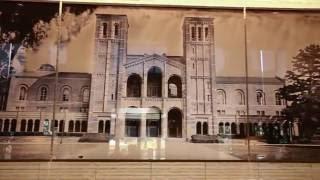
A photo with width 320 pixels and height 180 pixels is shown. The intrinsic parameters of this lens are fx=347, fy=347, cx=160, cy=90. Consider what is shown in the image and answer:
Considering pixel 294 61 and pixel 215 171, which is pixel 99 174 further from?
pixel 294 61

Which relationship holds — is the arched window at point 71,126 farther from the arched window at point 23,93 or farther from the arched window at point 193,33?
Result: the arched window at point 193,33

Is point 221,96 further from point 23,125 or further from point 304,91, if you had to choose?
point 23,125

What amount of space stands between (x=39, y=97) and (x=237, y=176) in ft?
3.67

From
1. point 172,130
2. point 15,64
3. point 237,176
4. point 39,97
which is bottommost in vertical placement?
point 237,176

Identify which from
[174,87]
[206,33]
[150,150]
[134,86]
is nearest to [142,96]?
[134,86]

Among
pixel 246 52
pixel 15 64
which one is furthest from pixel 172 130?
pixel 15 64

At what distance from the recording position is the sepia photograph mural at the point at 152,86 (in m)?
1.81

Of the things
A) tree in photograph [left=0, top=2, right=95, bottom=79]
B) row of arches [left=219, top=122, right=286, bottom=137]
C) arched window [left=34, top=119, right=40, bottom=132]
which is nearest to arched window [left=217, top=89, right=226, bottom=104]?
row of arches [left=219, top=122, right=286, bottom=137]

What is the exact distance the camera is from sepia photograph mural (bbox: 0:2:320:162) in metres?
1.81

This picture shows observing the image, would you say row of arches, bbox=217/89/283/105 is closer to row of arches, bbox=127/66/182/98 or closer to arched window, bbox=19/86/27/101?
row of arches, bbox=127/66/182/98

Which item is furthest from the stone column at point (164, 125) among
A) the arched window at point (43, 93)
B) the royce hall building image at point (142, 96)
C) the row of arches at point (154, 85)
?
the arched window at point (43, 93)

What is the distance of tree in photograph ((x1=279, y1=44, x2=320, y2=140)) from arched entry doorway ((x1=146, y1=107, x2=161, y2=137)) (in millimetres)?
685

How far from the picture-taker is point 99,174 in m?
1.78

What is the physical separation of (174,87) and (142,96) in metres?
0.18
